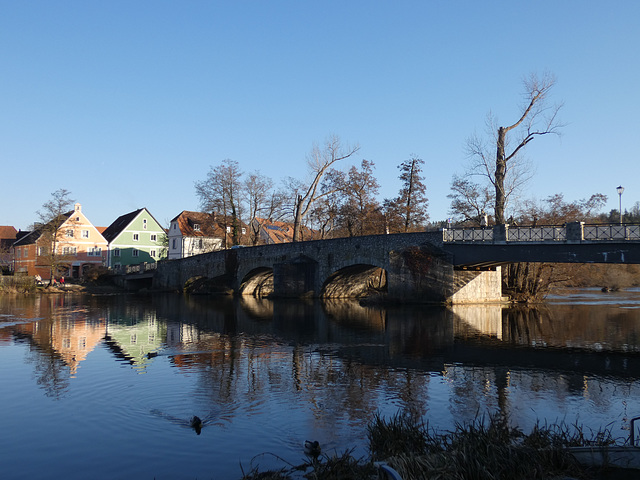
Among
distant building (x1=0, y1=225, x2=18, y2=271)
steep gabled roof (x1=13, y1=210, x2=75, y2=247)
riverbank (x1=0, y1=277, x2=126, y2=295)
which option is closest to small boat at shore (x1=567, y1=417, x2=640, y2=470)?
riverbank (x1=0, y1=277, x2=126, y2=295)

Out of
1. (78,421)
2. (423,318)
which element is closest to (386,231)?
(423,318)

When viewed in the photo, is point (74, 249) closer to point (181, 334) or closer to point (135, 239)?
point (135, 239)

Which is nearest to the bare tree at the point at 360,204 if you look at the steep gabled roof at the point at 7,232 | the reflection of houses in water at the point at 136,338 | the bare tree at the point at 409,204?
the bare tree at the point at 409,204

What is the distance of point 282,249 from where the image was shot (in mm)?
40625

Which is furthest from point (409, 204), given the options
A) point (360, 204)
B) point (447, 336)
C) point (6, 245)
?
point (6, 245)

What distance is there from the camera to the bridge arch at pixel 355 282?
3866 cm

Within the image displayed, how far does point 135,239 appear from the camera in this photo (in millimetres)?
67438

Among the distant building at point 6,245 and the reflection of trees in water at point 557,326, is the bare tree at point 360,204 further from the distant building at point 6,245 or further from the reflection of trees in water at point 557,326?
the distant building at point 6,245

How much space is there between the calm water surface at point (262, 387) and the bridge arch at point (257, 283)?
81.1 feet

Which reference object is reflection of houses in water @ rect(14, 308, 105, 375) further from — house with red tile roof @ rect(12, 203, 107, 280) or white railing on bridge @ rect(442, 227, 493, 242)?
house with red tile roof @ rect(12, 203, 107, 280)

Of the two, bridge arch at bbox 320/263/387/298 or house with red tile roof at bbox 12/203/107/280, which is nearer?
bridge arch at bbox 320/263/387/298

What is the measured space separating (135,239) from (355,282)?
36433mm

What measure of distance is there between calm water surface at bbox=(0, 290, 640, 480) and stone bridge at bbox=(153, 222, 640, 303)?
525 centimetres

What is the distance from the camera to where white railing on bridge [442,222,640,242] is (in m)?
23.8
